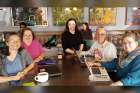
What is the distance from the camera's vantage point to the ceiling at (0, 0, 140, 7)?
0.79 ft

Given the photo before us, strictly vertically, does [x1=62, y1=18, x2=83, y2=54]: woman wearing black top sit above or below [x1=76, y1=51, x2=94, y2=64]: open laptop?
above

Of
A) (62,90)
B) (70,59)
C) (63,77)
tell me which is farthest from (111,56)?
(62,90)

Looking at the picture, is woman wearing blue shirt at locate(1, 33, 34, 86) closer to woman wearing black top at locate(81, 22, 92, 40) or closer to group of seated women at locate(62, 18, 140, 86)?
group of seated women at locate(62, 18, 140, 86)

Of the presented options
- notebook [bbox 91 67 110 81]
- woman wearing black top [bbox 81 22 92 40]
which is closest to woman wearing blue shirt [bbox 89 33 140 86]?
notebook [bbox 91 67 110 81]

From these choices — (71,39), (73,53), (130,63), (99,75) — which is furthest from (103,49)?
(130,63)

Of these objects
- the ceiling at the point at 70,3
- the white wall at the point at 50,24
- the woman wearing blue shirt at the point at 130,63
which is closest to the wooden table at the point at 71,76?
the woman wearing blue shirt at the point at 130,63

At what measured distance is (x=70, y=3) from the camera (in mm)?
246

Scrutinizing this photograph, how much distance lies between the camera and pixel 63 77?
4.76ft

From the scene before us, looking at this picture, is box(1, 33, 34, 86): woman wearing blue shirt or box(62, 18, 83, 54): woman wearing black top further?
box(62, 18, 83, 54): woman wearing black top

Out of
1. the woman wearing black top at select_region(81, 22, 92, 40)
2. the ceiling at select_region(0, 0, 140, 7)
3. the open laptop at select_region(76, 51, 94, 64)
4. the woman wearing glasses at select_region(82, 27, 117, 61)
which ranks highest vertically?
the ceiling at select_region(0, 0, 140, 7)

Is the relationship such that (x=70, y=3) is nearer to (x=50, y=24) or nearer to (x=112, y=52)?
(x=112, y=52)

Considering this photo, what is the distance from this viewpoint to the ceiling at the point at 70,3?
0.79 feet

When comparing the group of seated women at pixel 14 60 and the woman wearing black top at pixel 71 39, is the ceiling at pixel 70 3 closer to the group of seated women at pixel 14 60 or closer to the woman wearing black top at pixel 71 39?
the group of seated women at pixel 14 60

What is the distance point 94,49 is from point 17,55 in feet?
2.68
